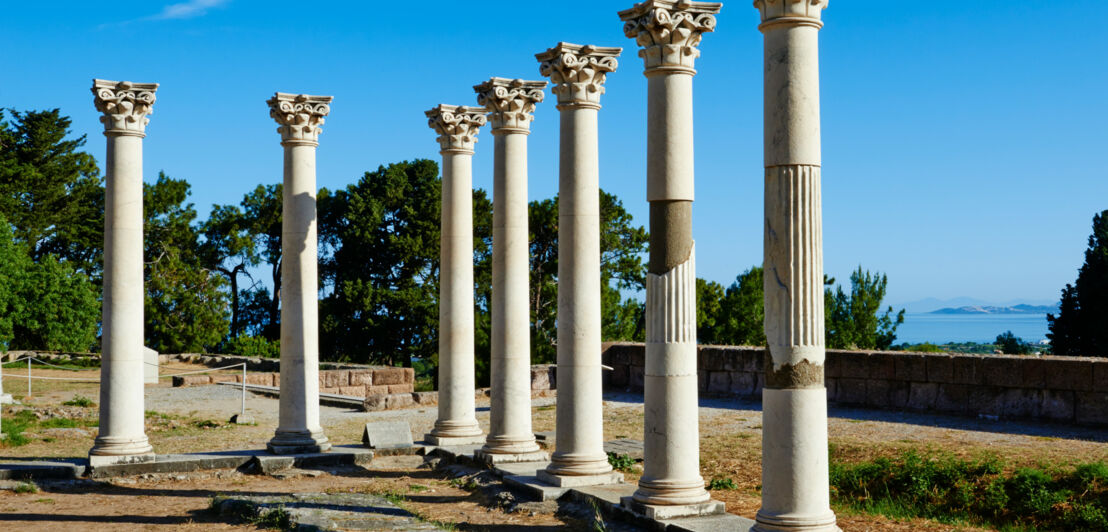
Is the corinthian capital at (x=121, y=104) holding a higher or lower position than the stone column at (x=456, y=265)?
higher

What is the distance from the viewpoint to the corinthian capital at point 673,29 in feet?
44.5

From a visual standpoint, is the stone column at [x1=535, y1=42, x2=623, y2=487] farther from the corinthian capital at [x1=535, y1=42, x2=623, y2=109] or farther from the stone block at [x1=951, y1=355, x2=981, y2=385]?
the stone block at [x1=951, y1=355, x2=981, y2=385]

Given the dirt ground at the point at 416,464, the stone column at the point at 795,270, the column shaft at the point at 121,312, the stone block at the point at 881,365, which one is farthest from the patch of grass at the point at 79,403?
the stone column at the point at 795,270

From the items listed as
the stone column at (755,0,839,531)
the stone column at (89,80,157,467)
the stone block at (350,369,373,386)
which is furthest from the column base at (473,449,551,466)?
the stone block at (350,369,373,386)

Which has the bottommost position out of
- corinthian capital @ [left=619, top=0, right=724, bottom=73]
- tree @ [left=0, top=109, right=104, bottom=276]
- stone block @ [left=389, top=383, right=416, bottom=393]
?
stone block @ [left=389, top=383, right=416, bottom=393]

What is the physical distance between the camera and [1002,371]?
2619 cm

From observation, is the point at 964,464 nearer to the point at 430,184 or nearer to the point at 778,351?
the point at 778,351

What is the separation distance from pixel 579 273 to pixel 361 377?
23.9 metres

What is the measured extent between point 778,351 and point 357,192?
5880 centimetres

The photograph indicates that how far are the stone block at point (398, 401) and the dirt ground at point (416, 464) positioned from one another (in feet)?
2.70

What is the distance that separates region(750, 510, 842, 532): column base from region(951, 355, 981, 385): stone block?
17.8 metres

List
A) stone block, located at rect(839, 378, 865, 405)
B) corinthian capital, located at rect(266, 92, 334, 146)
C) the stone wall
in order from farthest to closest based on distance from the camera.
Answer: stone block, located at rect(839, 378, 865, 405)
the stone wall
corinthian capital, located at rect(266, 92, 334, 146)

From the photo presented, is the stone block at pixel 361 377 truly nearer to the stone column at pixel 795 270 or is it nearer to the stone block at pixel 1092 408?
the stone block at pixel 1092 408

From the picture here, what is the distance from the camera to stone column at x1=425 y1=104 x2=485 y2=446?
2161cm
